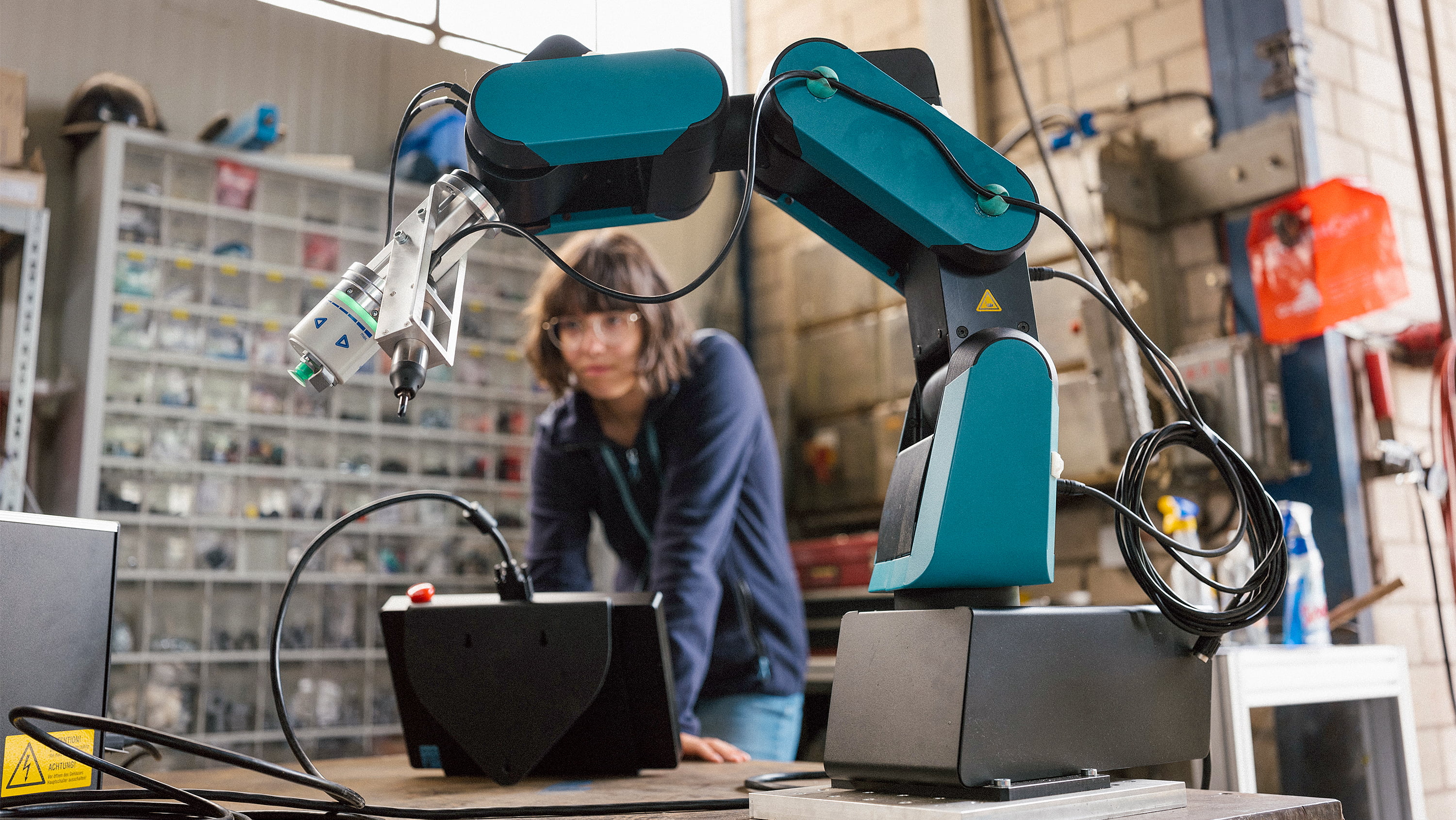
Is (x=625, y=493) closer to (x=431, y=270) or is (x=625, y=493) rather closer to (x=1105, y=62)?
(x=431, y=270)

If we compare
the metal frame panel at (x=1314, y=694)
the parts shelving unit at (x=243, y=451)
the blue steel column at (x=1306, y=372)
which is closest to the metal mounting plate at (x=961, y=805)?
the metal frame panel at (x=1314, y=694)

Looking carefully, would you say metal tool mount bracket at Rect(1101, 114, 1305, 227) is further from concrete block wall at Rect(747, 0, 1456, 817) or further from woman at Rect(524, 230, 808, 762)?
woman at Rect(524, 230, 808, 762)

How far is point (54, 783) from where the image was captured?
2.19 ft

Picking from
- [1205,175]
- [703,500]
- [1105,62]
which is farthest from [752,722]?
[1105,62]

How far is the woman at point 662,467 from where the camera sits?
60.6 inches

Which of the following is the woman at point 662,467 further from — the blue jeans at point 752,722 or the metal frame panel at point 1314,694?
the metal frame panel at point 1314,694

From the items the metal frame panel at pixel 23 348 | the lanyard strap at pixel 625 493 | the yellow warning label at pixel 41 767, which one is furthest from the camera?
the metal frame panel at pixel 23 348

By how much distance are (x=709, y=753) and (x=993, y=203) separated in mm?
684

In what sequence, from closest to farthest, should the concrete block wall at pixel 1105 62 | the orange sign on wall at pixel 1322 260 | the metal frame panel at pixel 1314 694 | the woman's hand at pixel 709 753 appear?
the woman's hand at pixel 709 753, the metal frame panel at pixel 1314 694, the orange sign on wall at pixel 1322 260, the concrete block wall at pixel 1105 62

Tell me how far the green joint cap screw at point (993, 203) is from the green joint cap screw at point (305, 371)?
0.41 metres

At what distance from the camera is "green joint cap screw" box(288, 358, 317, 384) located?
585 millimetres

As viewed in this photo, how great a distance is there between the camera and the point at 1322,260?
210 cm

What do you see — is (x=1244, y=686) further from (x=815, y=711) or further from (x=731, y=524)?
(x=815, y=711)

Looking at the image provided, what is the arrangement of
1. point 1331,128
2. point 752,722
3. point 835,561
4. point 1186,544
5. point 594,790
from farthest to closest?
point 835,561
point 1331,128
point 1186,544
point 752,722
point 594,790
